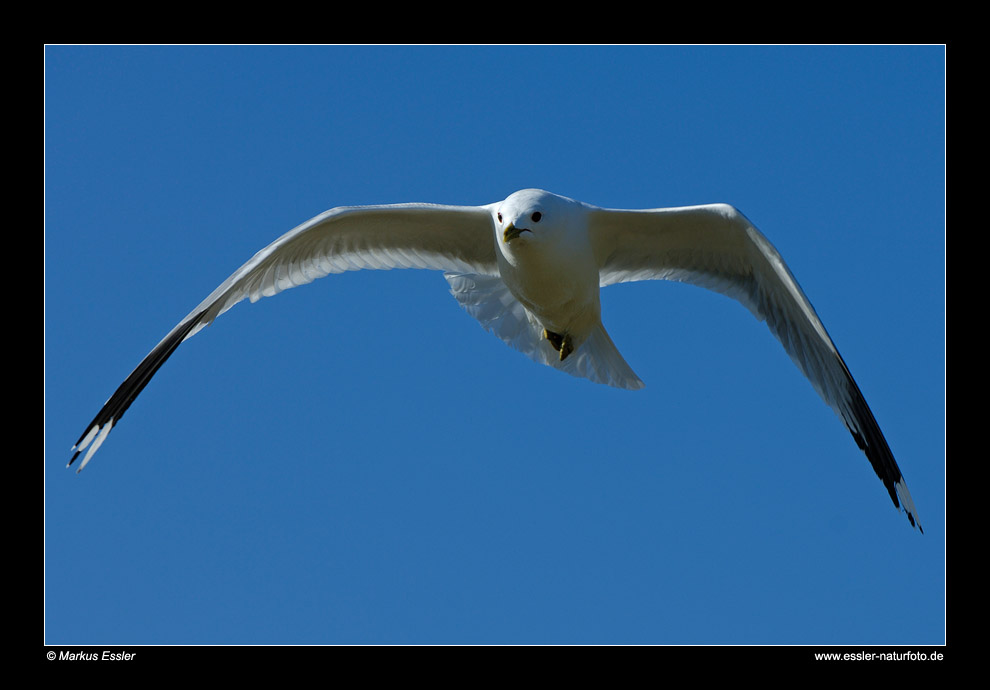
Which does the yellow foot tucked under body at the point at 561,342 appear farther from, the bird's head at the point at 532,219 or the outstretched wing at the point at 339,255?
the bird's head at the point at 532,219

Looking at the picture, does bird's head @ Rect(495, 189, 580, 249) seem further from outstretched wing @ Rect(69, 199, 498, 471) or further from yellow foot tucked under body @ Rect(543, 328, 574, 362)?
yellow foot tucked under body @ Rect(543, 328, 574, 362)

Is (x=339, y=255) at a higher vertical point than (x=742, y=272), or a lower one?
higher

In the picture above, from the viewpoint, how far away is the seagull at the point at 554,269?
6.72m

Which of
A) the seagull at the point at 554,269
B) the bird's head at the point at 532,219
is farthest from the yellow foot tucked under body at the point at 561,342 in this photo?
the bird's head at the point at 532,219

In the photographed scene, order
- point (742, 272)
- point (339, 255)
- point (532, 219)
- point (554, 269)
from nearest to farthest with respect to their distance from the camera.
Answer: point (532, 219)
point (554, 269)
point (742, 272)
point (339, 255)

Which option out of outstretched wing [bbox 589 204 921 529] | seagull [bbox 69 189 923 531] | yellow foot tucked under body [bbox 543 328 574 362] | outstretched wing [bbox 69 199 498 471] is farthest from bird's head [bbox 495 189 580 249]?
yellow foot tucked under body [bbox 543 328 574 362]

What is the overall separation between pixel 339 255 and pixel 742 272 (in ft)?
8.43

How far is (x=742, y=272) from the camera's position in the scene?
733 cm

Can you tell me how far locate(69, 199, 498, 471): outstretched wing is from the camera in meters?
6.81

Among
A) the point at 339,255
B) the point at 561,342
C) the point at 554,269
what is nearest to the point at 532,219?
the point at 554,269

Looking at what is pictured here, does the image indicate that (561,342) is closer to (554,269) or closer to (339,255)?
(554,269)

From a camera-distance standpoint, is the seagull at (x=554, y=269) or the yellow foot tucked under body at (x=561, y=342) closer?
the seagull at (x=554, y=269)
